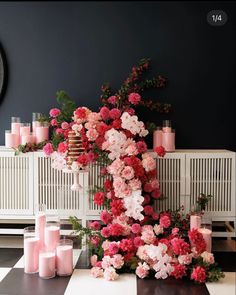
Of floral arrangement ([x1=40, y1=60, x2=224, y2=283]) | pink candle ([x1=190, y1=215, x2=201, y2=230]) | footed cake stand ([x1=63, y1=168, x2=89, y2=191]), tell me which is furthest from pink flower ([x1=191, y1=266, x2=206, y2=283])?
footed cake stand ([x1=63, y1=168, x2=89, y2=191])

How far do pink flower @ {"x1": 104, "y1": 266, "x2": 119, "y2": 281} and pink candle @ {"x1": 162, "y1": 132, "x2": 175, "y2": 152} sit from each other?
1.10 metres

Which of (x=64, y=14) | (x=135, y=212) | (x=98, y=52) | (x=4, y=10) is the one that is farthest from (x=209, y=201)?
(x=4, y=10)

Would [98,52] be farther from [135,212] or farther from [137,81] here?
[135,212]

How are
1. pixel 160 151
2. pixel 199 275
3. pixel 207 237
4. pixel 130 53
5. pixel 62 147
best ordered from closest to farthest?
pixel 199 275, pixel 207 237, pixel 62 147, pixel 160 151, pixel 130 53

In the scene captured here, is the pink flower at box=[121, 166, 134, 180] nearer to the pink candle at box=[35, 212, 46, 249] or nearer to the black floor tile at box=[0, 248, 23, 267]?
the pink candle at box=[35, 212, 46, 249]

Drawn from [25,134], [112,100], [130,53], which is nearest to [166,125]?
[112,100]

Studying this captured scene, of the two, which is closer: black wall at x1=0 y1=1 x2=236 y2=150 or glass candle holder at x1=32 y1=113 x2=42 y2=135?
glass candle holder at x1=32 y1=113 x2=42 y2=135

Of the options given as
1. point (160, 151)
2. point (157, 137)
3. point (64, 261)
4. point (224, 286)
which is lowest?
point (224, 286)

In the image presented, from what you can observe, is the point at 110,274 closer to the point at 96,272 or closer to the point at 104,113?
the point at 96,272

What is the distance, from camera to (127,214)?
9.86ft

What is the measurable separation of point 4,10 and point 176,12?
1.43m

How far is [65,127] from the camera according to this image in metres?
3.30

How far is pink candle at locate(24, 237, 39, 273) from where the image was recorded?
9.45 feet

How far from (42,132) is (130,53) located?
3.23 feet
